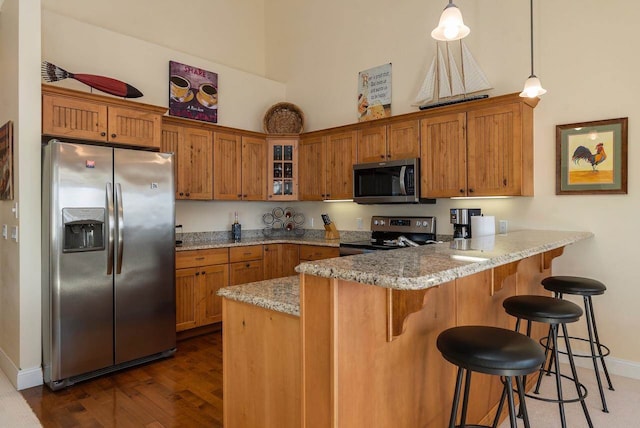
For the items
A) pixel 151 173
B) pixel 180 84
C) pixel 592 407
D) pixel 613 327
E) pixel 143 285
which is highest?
pixel 180 84

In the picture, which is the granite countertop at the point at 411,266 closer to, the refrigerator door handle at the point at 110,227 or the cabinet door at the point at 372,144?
the refrigerator door handle at the point at 110,227

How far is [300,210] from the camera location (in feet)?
18.0

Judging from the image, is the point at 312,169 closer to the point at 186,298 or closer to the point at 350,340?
the point at 186,298

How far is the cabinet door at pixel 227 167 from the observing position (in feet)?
14.9

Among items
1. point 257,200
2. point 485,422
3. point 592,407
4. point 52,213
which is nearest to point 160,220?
point 52,213

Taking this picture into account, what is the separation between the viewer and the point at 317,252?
14.6ft

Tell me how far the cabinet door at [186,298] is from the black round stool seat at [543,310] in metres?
2.92

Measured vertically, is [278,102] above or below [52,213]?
above

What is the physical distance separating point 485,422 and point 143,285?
268cm

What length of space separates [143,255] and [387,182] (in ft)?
7.91

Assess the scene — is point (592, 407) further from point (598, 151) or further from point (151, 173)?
point (151, 173)

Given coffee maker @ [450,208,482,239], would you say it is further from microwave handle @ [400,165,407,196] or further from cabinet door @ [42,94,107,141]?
cabinet door @ [42,94,107,141]

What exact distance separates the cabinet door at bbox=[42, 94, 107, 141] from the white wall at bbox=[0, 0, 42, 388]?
7cm

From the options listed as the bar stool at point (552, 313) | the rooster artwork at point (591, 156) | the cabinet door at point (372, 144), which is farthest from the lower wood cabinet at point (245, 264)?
the rooster artwork at point (591, 156)
